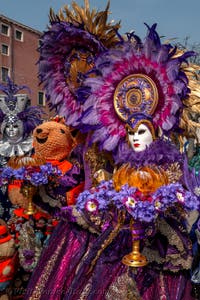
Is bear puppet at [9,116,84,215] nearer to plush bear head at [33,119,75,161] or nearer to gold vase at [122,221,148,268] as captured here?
plush bear head at [33,119,75,161]

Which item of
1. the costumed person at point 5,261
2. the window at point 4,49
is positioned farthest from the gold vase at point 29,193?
the window at point 4,49

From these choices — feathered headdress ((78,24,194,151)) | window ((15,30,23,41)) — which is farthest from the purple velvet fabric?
window ((15,30,23,41))

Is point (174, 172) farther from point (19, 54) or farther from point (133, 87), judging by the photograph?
point (19, 54)

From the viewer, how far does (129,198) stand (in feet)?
7.09

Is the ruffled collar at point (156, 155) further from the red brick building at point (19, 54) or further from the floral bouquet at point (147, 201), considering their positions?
the red brick building at point (19, 54)

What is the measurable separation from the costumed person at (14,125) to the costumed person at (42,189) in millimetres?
244

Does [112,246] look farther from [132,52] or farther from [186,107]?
[132,52]

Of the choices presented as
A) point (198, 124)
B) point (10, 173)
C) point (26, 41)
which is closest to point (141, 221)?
point (198, 124)

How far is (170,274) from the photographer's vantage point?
261cm

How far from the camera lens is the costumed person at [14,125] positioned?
4359mm

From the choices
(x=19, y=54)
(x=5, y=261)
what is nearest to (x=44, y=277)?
(x=5, y=261)

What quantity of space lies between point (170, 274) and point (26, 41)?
24.3 metres

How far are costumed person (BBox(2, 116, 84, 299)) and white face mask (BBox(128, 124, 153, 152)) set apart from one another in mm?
1285

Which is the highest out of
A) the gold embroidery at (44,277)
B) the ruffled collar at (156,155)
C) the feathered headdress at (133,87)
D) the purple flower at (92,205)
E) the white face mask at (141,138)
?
the feathered headdress at (133,87)
